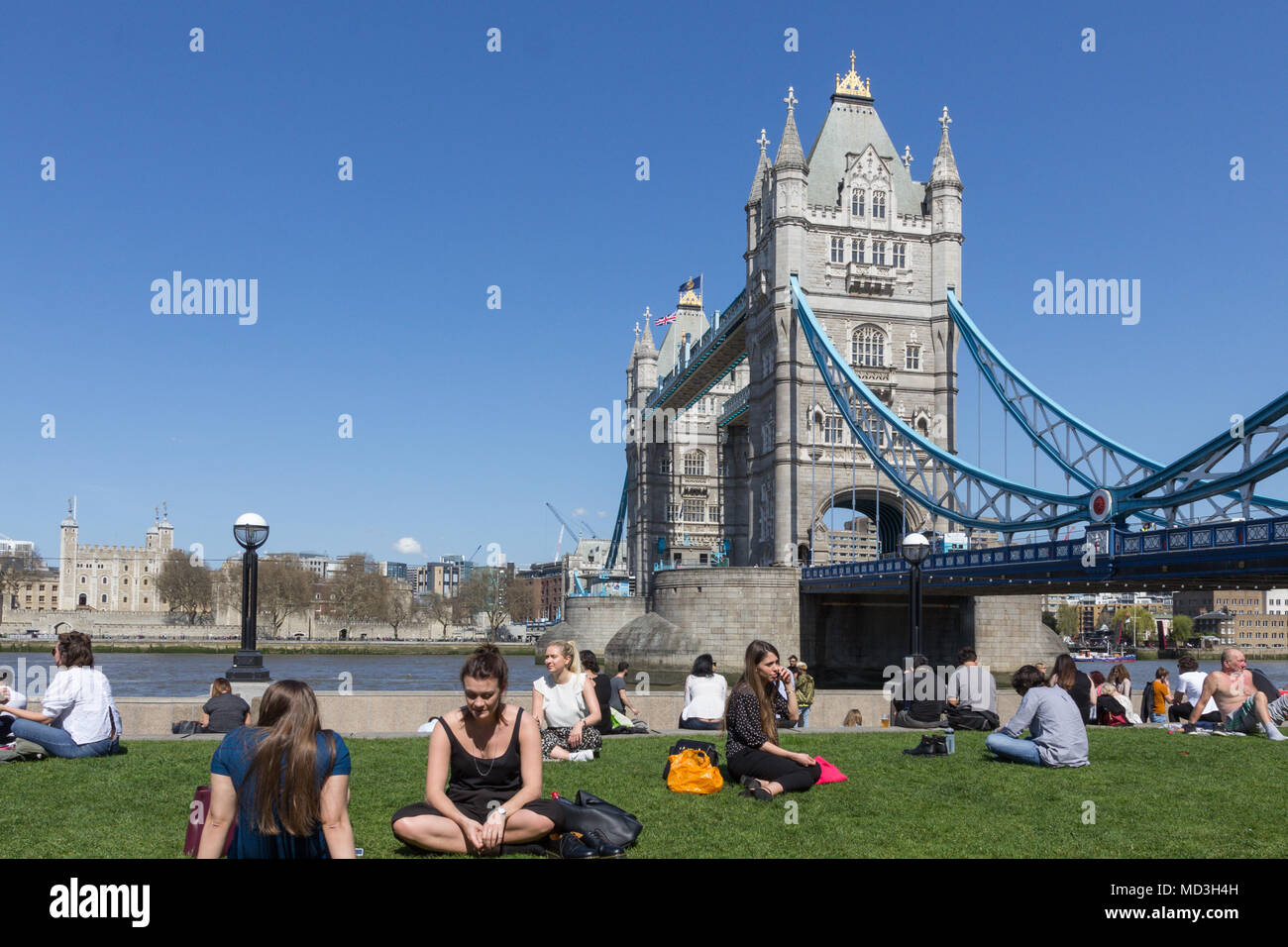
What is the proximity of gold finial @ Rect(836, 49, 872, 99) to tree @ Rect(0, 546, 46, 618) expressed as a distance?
8410 centimetres

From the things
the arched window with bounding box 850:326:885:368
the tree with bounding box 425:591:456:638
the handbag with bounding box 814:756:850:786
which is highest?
the arched window with bounding box 850:326:885:368

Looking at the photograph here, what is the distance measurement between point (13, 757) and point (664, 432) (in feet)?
225

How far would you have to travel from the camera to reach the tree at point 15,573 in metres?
115

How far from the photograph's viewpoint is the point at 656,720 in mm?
15609

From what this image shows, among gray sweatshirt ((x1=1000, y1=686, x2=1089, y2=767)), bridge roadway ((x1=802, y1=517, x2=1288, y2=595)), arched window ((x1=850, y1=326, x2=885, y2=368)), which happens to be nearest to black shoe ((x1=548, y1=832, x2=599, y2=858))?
gray sweatshirt ((x1=1000, y1=686, x2=1089, y2=767))

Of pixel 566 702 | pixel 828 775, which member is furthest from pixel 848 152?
pixel 828 775

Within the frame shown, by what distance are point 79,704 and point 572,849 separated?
561 centimetres

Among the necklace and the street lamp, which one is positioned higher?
the street lamp

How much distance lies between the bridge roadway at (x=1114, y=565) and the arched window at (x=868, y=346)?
37.5ft

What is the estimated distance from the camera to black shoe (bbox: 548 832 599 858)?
639cm

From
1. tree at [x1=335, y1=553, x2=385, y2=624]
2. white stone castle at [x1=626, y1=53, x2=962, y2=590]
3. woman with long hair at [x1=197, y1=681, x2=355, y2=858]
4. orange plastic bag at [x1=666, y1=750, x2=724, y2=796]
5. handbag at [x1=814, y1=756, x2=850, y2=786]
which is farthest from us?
tree at [x1=335, y1=553, x2=385, y2=624]

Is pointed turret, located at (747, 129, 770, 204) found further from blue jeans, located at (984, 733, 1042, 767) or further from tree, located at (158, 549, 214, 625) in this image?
tree, located at (158, 549, 214, 625)

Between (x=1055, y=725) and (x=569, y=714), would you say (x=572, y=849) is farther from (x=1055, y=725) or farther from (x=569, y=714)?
(x=1055, y=725)

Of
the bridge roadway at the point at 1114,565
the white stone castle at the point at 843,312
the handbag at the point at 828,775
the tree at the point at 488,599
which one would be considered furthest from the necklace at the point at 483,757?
the tree at the point at 488,599
